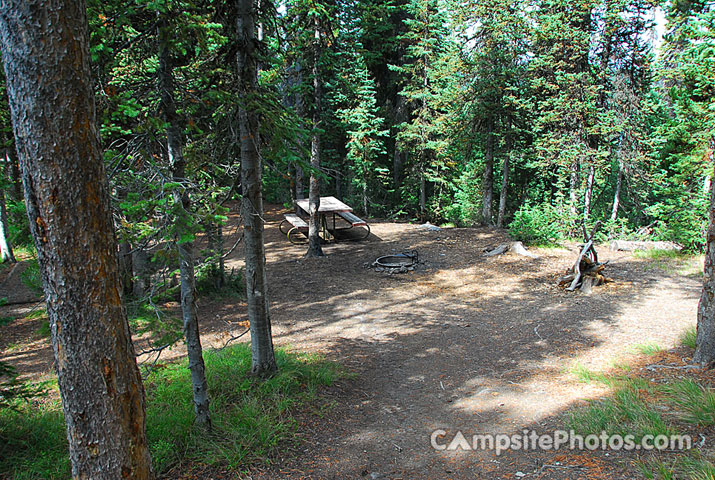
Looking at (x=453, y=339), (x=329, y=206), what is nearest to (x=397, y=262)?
(x=329, y=206)

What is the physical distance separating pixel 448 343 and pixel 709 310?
383 centimetres

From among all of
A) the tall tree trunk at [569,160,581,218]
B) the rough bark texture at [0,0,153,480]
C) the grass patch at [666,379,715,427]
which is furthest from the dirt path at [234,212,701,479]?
the tall tree trunk at [569,160,581,218]

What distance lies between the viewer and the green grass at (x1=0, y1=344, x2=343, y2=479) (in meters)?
3.70

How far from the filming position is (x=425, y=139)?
67.2 feet

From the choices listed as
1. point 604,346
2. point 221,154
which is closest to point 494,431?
point 604,346

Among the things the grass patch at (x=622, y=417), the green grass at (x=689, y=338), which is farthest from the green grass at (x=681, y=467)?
the green grass at (x=689, y=338)

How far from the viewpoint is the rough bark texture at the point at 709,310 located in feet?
16.1

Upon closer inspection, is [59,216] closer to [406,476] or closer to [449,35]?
[406,476]

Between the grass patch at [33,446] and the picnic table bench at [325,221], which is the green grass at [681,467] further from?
the picnic table bench at [325,221]

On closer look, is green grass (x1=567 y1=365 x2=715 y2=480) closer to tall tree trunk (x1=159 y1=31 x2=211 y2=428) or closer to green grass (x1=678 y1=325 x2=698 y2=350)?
green grass (x1=678 y1=325 x2=698 y2=350)

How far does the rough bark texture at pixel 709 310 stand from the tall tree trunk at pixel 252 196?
5378 mm

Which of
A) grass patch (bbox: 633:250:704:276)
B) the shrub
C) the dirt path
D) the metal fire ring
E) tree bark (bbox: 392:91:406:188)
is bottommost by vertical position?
the dirt path

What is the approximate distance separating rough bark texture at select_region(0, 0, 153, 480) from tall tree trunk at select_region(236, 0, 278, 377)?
2510mm

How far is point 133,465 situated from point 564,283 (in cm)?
1025
